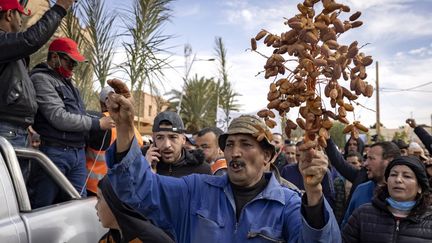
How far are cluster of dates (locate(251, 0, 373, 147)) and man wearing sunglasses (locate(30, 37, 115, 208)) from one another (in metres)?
2.53

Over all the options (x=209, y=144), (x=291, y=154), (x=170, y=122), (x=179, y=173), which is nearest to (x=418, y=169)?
(x=179, y=173)

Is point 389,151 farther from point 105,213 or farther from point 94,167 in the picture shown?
point 105,213

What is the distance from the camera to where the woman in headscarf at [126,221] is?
267 centimetres

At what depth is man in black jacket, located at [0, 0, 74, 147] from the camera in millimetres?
3562

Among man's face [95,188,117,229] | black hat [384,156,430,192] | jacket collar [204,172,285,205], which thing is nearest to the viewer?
jacket collar [204,172,285,205]

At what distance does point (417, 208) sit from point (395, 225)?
0.23 m

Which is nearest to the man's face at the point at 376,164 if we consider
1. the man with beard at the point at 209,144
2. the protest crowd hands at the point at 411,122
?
the protest crowd hands at the point at 411,122

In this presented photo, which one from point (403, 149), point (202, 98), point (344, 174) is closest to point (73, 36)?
point (344, 174)

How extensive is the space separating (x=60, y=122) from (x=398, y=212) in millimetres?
2820

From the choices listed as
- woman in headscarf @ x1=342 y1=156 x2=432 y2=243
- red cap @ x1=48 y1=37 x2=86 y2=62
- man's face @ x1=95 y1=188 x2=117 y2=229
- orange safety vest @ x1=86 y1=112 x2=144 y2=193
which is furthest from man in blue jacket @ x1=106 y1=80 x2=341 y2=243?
orange safety vest @ x1=86 y1=112 x2=144 y2=193

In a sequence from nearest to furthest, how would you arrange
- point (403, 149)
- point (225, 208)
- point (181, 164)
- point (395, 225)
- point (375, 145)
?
point (225, 208)
point (395, 225)
point (181, 164)
point (375, 145)
point (403, 149)

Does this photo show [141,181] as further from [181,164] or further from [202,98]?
[202,98]

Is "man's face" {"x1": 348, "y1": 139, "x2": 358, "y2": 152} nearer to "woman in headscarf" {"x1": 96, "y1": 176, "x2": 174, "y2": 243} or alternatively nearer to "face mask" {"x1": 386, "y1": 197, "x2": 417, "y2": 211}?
"face mask" {"x1": 386, "y1": 197, "x2": 417, "y2": 211}

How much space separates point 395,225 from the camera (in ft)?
12.5
